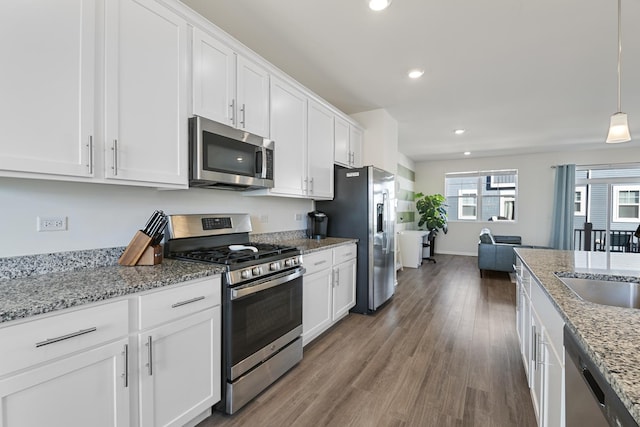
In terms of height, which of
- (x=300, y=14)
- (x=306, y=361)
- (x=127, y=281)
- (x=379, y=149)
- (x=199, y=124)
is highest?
(x=300, y=14)

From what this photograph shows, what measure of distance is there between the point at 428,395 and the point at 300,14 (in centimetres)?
290

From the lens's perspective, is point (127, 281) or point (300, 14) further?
point (300, 14)

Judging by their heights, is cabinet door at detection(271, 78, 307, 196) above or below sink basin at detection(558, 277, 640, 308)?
above

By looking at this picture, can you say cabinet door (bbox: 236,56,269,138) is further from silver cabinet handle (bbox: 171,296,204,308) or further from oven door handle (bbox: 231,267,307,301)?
silver cabinet handle (bbox: 171,296,204,308)

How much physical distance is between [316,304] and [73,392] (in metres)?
1.90

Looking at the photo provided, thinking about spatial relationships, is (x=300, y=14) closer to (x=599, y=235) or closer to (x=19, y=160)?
(x=19, y=160)

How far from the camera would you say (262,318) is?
80.4 inches

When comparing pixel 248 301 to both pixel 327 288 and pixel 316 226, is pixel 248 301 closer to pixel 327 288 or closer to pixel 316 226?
pixel 327 288

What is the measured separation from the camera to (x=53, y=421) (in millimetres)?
1118

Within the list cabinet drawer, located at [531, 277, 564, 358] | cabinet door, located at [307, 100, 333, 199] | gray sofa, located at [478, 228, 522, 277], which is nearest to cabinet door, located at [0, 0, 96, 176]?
cabinet door, located at [307, 100, 333, 199]

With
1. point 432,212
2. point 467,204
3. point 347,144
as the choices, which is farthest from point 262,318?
point 467,204

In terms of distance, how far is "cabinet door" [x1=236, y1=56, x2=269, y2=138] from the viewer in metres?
2.32

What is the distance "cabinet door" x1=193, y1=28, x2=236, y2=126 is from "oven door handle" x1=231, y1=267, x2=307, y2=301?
1.20 m

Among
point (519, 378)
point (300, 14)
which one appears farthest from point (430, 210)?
point (300, 14)
